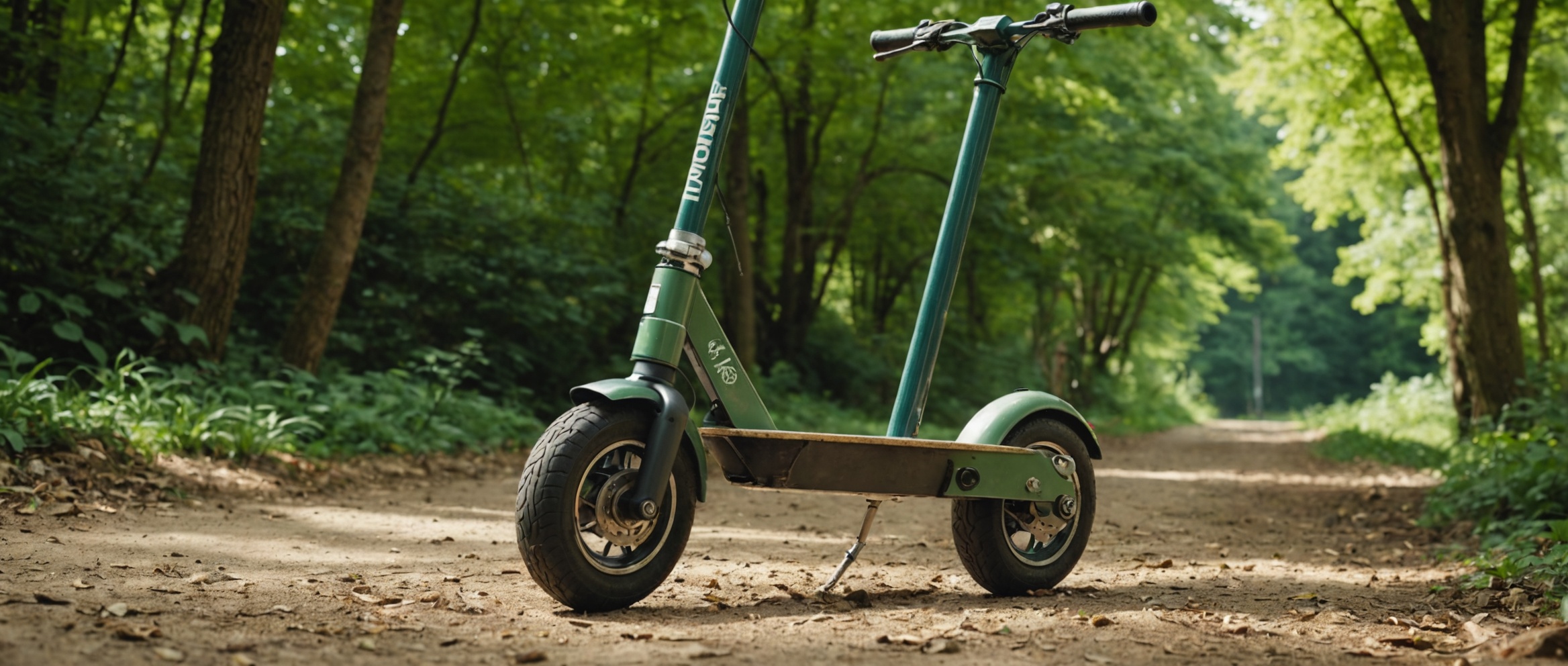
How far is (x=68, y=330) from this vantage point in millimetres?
7301

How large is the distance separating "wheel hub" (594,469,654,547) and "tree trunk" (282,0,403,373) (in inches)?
264

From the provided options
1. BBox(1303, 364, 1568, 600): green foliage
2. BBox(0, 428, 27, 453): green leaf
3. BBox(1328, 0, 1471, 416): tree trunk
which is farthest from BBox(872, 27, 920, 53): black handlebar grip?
BBox(1328, 0, 1471, 416): tree trunk

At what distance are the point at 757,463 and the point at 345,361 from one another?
8741 mm

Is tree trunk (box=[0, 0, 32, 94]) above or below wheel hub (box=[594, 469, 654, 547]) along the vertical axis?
above

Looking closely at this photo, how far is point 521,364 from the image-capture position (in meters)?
12.4

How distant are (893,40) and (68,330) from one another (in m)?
5.94

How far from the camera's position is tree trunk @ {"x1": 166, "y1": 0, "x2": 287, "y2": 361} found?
25.2 feet

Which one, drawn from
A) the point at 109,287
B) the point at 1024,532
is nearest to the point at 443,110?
the point at 109,287

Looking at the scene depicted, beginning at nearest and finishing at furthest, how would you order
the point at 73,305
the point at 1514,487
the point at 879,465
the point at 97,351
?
the point at 879,465, the point at 1514,487, the point at 97,351, the point at 73,305

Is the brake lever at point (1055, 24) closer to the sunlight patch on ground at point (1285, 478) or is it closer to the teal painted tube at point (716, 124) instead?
the teal painted tube at point (716, 124)

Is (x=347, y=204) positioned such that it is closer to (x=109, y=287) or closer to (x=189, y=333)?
(x=189, y=333)

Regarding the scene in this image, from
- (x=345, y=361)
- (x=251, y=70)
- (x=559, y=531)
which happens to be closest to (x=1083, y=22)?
(x=559, y=531)

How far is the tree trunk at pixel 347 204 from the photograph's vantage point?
9.14m

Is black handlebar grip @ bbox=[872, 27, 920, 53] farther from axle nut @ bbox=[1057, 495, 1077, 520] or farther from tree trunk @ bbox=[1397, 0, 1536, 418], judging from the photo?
tree trunk @ bbox=[1397, 0, 1536, 418]
